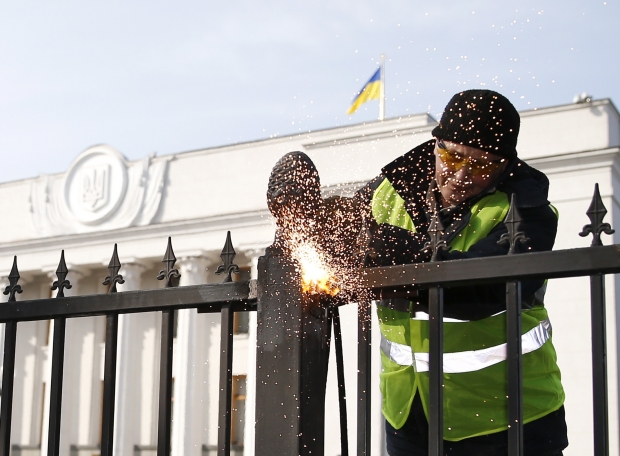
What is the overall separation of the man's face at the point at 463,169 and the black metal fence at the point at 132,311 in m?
0.54

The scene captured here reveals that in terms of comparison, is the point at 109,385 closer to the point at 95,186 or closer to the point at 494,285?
the point at 494,285

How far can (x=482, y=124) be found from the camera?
2396 mm

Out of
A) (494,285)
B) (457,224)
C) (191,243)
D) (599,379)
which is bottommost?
(599,379)

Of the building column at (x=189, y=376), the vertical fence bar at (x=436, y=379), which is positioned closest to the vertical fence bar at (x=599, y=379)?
the vertical fence bar at (x=436, y=379)

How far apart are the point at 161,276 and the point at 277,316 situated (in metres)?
0.64

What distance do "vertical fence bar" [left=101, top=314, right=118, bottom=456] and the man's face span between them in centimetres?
90

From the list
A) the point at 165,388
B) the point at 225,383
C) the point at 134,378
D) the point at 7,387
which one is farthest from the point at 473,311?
the point at 134,378

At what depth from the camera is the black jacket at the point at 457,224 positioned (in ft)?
7.13

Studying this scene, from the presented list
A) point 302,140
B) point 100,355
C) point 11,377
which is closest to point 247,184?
point 302,140

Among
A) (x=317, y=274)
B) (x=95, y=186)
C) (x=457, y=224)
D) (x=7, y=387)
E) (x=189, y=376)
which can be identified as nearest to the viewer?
(x=317, y=274)

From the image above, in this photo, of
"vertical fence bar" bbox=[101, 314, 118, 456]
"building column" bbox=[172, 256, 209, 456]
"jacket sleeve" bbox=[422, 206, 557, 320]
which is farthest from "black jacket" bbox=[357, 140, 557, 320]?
"building column" bbox=[172, 256, 209, 456]

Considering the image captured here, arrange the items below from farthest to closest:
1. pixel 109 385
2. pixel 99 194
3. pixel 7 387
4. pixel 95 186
Result: pixel 95 186, pixel 99 194, pixel 7 387, pixel 109 385

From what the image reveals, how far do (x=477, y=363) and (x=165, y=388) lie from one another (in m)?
0.78

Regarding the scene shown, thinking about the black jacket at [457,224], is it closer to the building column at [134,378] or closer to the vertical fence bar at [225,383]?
the vertical fence bar at [225,383]
